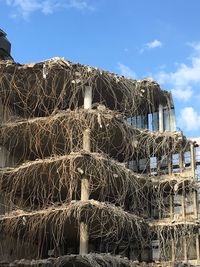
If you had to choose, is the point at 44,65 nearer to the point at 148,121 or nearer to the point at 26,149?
the point at 26,149

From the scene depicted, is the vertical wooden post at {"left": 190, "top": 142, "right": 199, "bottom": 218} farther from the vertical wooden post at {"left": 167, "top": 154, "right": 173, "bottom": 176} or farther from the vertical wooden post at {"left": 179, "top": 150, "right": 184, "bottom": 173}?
the vertical wooden post at {"left": 167, "top": 154, "right": 173, "bottom": 176}

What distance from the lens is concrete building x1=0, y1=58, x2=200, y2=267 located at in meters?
22.3

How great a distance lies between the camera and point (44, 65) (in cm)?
2339

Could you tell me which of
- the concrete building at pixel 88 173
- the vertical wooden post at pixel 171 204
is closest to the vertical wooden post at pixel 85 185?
the concrete building at pixel 88 173

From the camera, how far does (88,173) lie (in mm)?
22641

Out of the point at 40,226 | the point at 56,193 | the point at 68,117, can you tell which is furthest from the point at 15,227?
the point at 68,117

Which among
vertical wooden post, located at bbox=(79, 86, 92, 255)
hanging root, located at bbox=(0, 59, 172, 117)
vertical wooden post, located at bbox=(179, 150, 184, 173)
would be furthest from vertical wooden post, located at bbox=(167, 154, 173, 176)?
vertical wooden post, located at bbox=(79, 86, 92, 255)

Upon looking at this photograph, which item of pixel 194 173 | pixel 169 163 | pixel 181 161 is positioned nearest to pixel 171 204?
pixel 194 173

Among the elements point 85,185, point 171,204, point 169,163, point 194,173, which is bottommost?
point 171,204

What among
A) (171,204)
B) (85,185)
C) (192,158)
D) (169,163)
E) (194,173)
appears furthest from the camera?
(169,163)

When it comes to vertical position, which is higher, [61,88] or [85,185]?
[61,88]

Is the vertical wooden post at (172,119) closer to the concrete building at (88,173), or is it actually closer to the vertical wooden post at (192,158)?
the concrete building at (88,173)

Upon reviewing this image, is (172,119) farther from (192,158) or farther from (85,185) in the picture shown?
(85,185)

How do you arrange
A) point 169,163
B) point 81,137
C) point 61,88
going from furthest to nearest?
point 169,163 → point 61,88 → point 81,137
